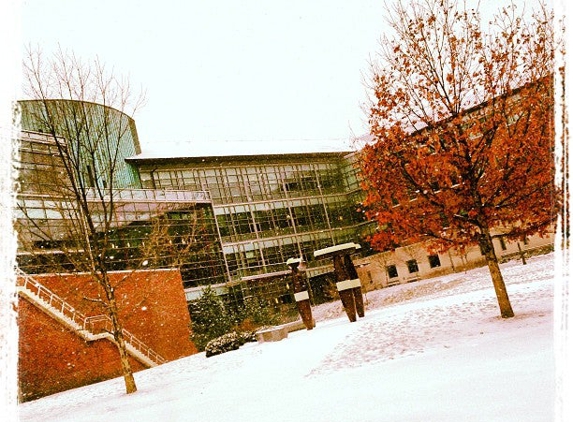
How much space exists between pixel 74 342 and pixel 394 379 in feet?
53.5

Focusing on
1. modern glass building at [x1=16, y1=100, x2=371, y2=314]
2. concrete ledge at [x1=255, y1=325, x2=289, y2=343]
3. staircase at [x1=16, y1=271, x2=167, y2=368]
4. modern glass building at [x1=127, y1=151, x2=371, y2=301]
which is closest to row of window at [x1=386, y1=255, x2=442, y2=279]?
modern glass building at [x1=16, y1=100, x2=371, y2=314]

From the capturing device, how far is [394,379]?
212 inches

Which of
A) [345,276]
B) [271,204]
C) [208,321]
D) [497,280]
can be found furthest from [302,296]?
[271,204]

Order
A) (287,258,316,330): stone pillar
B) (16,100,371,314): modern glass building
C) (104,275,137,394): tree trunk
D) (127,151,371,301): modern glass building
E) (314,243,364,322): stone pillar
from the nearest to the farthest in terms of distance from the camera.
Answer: (104,275,137,394): tree trunk, (314,243,364,322): stone pillar, (287,258,316,330): stone pillar, (16,100,371,314): modern glass building, (127,151,371,301): modern glass building

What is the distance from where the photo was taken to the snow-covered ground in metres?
3.92

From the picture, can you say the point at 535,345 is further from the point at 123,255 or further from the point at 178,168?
the point at 178,168

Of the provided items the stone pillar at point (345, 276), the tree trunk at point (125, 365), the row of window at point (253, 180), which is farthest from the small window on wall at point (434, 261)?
the tree trunk at point (125, 365)

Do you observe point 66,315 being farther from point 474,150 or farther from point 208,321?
point 474,150

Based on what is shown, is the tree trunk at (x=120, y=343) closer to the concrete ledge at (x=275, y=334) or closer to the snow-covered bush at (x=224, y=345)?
the concrete ledge at (x=275, y=334)

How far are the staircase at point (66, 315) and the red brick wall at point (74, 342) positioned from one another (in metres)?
0.22

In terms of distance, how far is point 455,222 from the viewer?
27.8 feet

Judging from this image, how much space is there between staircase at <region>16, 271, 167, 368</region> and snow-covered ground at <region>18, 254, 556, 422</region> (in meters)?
8.18

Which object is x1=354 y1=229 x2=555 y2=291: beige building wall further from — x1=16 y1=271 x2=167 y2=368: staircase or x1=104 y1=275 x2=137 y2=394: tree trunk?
x1=104 y1=275 x2=137 y2=394: tree trunk

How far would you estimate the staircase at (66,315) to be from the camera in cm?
1694
